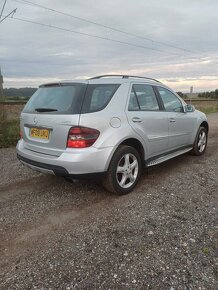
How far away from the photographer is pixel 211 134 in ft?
32.1

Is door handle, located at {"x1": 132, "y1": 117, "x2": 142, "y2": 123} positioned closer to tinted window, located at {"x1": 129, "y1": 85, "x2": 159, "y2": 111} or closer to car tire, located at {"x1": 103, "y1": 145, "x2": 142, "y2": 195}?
tinted window, located at {"x1": 129, "y1": 85, "x2": 159, "y2": 111}

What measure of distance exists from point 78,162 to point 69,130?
0.42 m

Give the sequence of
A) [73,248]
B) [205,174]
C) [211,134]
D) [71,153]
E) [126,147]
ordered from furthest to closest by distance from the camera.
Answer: [211,134] < [205,174] < [126,147] < [71,153] < [73,248]

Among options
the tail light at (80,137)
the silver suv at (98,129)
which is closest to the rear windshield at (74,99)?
the silver suv at (98,129)

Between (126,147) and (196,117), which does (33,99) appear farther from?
(196,117)

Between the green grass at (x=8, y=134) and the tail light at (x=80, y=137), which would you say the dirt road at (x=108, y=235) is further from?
the green grass at (x=8, y=134)

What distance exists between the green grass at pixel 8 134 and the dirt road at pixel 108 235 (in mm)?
3003

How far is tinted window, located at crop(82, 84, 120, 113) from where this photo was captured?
12.0ft

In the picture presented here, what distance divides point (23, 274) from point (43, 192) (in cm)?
190

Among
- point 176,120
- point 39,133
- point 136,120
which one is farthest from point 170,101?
point 39,133

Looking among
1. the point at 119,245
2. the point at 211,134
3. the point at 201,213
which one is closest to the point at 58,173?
the point at 119,245

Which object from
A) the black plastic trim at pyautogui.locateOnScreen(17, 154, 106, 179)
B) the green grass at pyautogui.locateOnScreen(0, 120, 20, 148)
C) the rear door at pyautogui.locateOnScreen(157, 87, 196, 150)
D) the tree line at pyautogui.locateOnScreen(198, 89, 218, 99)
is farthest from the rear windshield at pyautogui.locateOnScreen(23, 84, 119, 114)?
the tree line at pyautogui.locateOnScreen(198, 89, 218, 99)

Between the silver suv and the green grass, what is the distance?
12.0 ft

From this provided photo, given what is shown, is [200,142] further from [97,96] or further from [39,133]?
[39,133]
